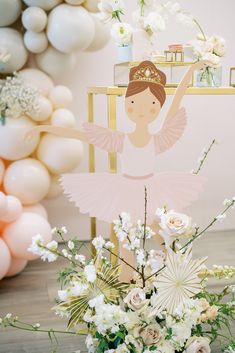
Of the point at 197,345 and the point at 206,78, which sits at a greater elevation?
the point at 206,78

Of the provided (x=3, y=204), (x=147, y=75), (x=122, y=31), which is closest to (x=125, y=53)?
(x=122, y=31)

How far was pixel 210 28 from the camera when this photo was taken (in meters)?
3.20

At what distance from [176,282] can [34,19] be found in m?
1.57

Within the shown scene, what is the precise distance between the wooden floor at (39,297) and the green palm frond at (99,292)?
0.54 meters

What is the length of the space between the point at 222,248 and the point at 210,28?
1.39 metres

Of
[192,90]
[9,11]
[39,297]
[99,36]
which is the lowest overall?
[39,297]

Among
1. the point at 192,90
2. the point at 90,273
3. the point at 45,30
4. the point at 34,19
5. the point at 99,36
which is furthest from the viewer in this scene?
the point at 99,36

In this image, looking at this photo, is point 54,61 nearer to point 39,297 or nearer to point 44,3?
point 44,3

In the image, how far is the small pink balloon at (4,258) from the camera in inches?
93.2

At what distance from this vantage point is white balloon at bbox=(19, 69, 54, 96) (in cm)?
256

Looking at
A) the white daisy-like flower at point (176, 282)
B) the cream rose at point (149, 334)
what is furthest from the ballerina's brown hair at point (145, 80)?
the cream rose at point (149, 334)

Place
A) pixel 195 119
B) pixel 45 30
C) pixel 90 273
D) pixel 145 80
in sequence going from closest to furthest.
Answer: pixel 90 273, pixel 145 80, pixel 45 30, pixel 195 119

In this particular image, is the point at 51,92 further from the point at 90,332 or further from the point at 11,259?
the point at 90,332

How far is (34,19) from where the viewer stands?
2426 millimetres
